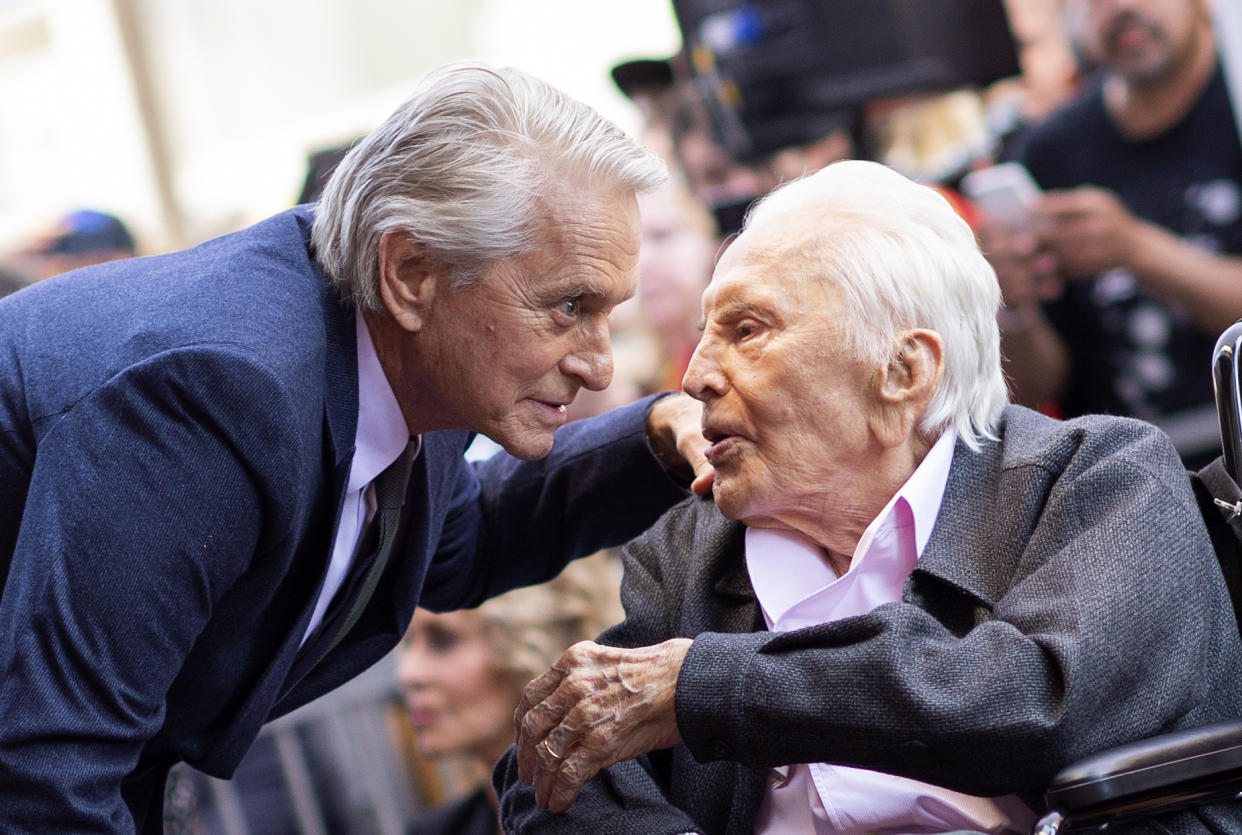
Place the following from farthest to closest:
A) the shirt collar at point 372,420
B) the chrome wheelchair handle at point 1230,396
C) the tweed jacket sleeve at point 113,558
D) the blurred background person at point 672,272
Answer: the blurred background person at point 672,272 → the shirt collar at point 372,420 → the chrome wheelchair handle at point 1230,396 → the tweed jacket sleeve at point 113,558

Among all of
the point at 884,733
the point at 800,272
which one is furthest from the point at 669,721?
the point at 800,272

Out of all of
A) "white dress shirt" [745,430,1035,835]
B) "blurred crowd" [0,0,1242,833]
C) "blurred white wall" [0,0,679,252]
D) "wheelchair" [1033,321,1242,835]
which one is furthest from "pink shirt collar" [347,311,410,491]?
"blurred white wall" [0,0,679,252]

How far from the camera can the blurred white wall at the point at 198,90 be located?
6613mm

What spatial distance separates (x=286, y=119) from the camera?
6930 mm

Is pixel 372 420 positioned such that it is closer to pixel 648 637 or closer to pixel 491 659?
pixel 648 637

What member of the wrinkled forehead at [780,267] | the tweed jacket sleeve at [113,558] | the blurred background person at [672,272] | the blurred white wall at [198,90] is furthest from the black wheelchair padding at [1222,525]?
the blurred white wall at [198,90]

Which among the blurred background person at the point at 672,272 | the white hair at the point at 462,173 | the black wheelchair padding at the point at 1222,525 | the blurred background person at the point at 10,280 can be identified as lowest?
the blurred background person at the point at 672,272

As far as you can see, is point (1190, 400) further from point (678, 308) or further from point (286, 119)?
point (286, 119)

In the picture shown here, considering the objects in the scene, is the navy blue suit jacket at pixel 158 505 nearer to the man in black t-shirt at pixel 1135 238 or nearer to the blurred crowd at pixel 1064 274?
the blurred crowd at pixel 1064 274

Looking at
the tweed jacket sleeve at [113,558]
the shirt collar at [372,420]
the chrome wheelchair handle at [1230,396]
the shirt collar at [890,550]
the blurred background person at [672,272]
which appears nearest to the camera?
the tweed jacket sleeve at [113,558]

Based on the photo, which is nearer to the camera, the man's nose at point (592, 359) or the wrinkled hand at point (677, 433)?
the man's nose at point (592, 359)

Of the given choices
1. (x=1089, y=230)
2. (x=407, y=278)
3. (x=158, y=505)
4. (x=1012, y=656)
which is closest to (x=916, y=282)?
(x=1012, y=656)

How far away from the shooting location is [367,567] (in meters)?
1.83

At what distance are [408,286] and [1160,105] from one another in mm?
2516
